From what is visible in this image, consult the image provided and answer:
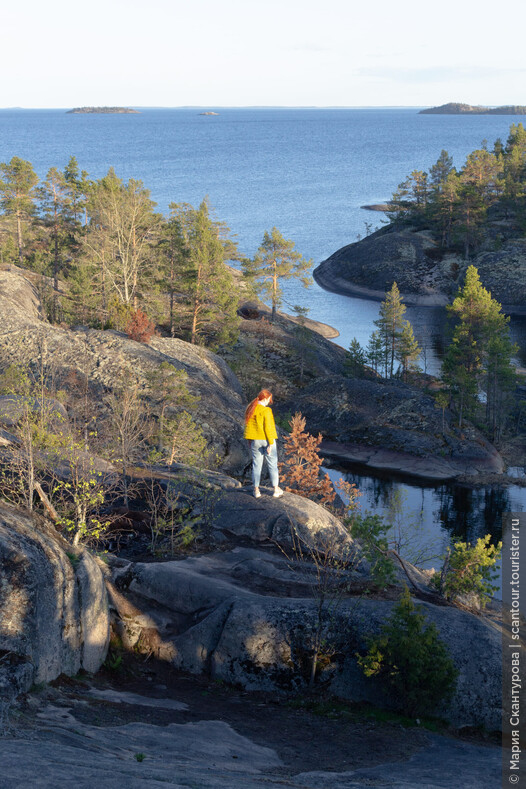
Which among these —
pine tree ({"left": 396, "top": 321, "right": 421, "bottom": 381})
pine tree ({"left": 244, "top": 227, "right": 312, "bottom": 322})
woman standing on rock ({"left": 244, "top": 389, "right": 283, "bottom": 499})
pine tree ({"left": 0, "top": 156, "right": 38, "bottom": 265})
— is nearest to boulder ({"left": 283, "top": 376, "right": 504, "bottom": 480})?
pine tree ({"left": 396, "top": 321, "right": 421, "bottom": 381})

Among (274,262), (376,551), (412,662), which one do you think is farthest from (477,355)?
(412,662)

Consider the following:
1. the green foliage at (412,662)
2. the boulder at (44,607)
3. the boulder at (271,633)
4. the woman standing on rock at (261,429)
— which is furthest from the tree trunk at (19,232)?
the green foliage at (412,662)

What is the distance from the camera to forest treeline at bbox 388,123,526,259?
97.9m

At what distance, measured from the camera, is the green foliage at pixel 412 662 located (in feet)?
37.6

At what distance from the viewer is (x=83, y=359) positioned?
3684 centimetres

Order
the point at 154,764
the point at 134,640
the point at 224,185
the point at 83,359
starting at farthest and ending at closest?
the point at 224,185 < the point at 83,359 < the point at 134,640 < the point at 154,764

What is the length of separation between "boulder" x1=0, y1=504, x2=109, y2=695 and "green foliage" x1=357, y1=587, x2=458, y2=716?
14.9 feet

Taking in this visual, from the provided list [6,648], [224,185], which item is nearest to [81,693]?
[6,648]

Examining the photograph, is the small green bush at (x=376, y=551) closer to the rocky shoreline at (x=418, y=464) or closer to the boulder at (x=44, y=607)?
the boulder at (x=44, y=607)

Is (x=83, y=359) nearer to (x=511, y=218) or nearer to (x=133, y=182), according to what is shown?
(x=133, y=182)

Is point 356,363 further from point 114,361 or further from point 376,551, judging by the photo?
point 376,551

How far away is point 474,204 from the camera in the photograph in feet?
320

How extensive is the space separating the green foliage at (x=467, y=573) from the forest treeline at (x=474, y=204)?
88777 millimetres

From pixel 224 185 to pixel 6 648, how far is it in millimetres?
178322
